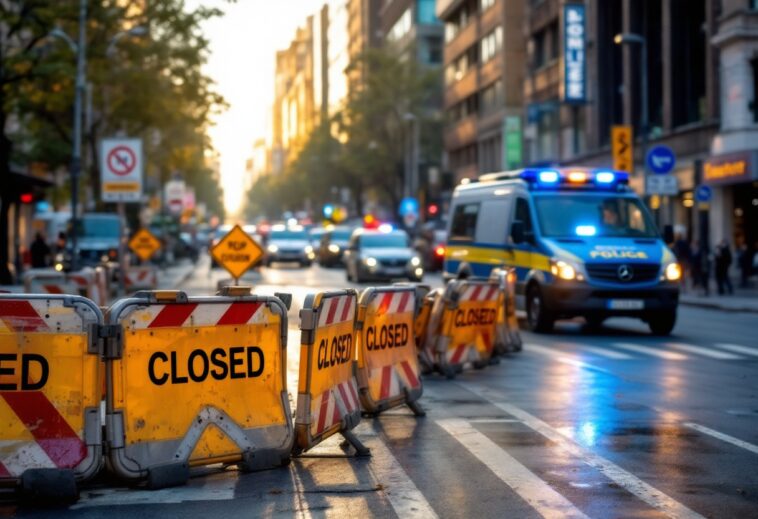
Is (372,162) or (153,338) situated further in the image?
(372,162)

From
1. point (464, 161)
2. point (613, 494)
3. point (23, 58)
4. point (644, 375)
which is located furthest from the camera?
point (464, 161)

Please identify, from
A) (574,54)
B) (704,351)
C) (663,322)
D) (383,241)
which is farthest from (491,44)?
(704,351)

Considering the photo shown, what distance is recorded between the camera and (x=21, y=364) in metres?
8.55

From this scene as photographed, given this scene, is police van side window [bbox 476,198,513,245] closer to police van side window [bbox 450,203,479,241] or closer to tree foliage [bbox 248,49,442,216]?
police van side window [bbox 450,203,479,241]

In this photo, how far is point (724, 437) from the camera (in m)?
11.0

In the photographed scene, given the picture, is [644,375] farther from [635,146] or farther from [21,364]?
[635,146]

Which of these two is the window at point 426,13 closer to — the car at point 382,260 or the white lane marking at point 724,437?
the car at point 382,260

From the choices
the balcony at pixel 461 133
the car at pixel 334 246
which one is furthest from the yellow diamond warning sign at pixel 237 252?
the balcony at pixel 461 133

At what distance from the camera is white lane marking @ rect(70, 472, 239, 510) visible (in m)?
8.33

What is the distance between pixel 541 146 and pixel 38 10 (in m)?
35.1

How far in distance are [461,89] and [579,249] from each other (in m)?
69.2

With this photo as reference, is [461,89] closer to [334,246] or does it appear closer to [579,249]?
[334,246]

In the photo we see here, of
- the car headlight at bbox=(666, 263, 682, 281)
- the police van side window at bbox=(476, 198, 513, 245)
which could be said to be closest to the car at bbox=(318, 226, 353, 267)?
the police van side window at bbox=(476, 198, 513, 245)

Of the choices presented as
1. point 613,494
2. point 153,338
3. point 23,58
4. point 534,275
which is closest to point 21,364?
point 153,338
